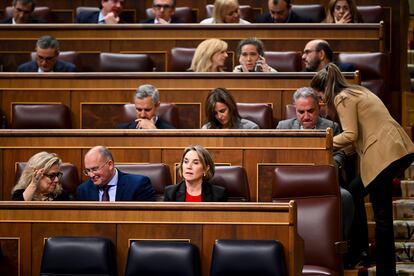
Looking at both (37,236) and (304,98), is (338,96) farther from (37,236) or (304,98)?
(37,236)

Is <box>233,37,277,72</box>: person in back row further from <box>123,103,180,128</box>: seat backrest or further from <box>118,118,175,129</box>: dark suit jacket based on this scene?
<box>118,118,175,129</box>: dark suit jacket

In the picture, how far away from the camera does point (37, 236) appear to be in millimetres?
3506

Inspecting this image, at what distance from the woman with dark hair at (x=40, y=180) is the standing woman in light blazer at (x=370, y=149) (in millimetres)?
1021

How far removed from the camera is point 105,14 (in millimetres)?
5871

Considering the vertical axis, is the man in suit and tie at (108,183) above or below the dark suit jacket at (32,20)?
below

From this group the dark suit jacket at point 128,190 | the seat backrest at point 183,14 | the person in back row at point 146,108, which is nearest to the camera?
the dark suit jacket at point 128,190

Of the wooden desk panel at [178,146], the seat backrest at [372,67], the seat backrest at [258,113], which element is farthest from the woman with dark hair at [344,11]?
the wooden desk panel at [178,146]

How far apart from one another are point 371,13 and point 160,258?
2.87 m

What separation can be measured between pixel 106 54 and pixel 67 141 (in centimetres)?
111

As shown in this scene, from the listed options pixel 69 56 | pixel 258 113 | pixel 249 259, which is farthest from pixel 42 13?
pixel 249 259

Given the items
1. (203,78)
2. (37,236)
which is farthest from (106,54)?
(37,236)

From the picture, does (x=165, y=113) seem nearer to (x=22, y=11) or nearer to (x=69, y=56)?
(x=69, y=56)

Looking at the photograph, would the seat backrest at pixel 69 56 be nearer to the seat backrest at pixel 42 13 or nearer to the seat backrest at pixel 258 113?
the seat backrest at pixel 42 13

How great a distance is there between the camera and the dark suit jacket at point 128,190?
3.87 meters
